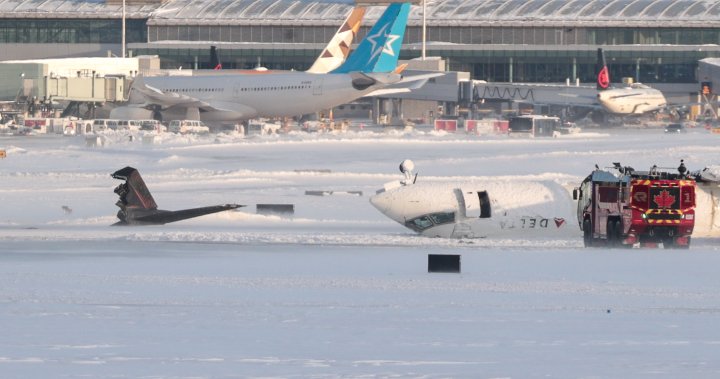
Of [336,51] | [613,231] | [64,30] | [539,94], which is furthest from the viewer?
[64,30]

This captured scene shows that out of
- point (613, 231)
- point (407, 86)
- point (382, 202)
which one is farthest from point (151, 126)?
point (613, 231)

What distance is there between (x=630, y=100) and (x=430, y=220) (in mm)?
82525

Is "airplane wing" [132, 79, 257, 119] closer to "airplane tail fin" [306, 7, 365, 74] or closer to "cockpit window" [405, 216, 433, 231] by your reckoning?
"airplane tail fin" [306, 7, 365, 74]

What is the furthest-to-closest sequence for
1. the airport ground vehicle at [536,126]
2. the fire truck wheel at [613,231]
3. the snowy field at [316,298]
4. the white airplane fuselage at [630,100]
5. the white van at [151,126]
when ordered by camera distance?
the white airplane fuselage at [630,100], the airport ground vehicle at [536,126], the white van at [151,126], the fire truck wheel at [613,231], the snowy field at [316,298]

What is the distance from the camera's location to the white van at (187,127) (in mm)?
98438

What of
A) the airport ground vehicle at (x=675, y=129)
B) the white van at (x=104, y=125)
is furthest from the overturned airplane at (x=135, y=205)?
the airport ground vehicle at (x=675, y=129)

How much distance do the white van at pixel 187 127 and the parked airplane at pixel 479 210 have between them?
60.5m

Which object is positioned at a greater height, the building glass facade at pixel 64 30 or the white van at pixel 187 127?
the building glass facade at pixel 64 30

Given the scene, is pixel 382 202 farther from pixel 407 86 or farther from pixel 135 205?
pixel 407 86

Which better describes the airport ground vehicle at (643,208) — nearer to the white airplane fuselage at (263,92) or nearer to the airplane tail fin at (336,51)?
the white airplane fuselage at (263,92)

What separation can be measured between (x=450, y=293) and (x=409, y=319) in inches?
143

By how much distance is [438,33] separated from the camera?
155 meters

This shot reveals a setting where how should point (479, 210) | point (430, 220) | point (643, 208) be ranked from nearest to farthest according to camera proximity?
point (643, 208) < point (479, 210) < point (430, 220)

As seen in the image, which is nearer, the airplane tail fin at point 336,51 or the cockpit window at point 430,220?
the cockpit window at point 430,220
